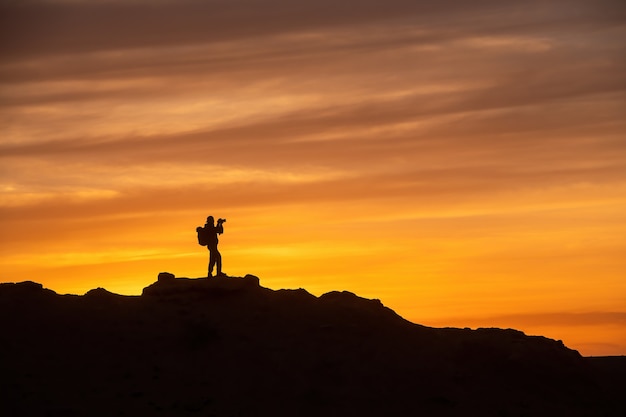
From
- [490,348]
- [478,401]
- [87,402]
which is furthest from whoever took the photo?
[490,348]

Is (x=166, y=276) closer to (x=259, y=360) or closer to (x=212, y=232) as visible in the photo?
(x=212, y=232)

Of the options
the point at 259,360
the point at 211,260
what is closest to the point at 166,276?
the point at 211,260

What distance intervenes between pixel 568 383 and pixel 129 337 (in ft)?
63.9

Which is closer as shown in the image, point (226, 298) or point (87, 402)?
point (87, 402)

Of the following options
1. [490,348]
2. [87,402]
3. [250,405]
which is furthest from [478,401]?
[87,402]

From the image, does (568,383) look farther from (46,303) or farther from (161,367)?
(46,303)

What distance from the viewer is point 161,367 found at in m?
45.3

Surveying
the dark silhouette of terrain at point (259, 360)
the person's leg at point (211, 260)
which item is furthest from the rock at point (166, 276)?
the person's leg at point (211, 260)

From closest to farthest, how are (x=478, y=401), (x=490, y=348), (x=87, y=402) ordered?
(x=87, y=402) < (x=478, y=401) < (x=490, y=348)

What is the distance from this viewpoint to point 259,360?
46.3 meters

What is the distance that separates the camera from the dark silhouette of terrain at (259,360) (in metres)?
43.9

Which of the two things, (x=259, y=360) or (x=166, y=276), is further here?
(x=166, y=276)

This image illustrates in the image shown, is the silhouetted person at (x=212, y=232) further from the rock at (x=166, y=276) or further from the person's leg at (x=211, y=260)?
the rock at (x=166, y=276)

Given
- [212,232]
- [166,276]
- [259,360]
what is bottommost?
[259,360]
